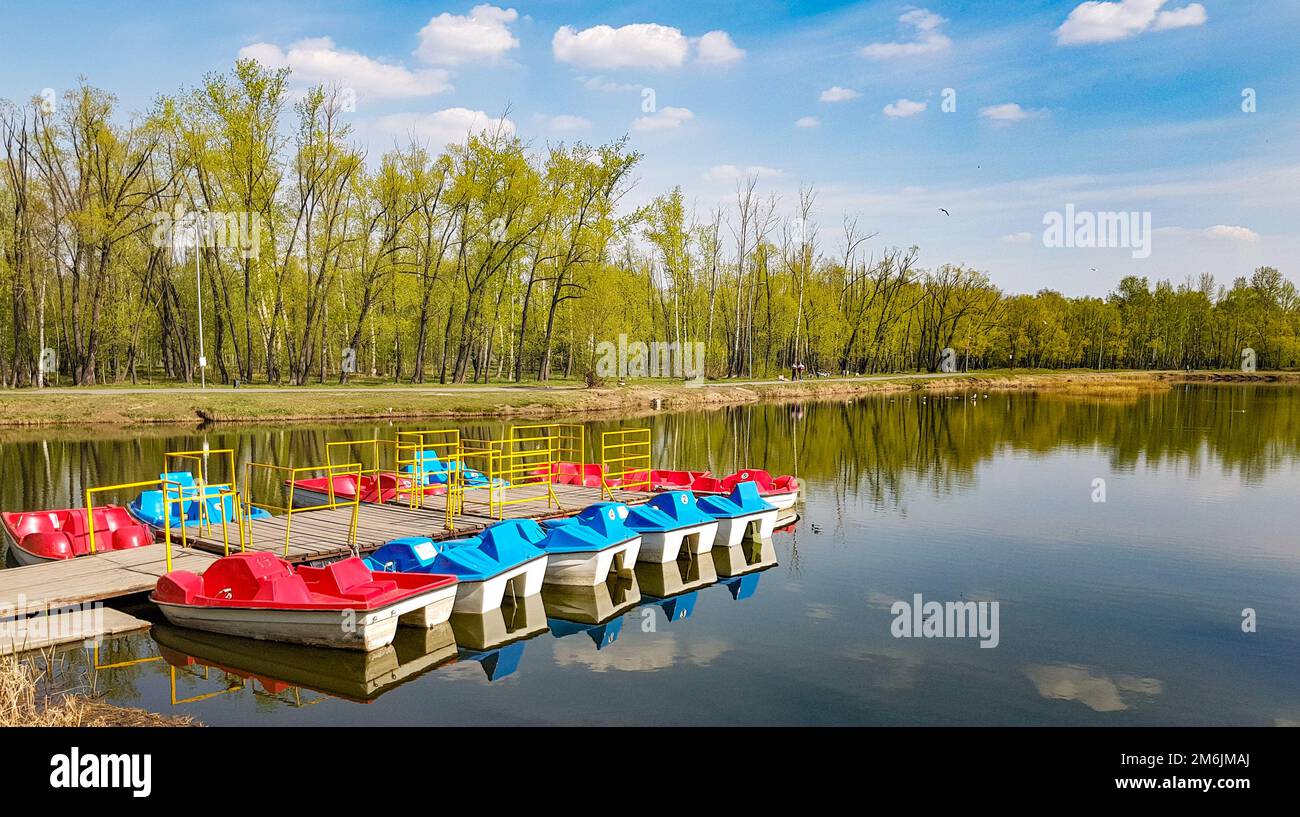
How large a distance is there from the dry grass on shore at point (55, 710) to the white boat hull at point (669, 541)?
1022 centimetres

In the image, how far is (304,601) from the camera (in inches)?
504

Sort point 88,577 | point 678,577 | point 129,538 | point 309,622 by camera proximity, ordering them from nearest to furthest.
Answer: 1. point 309,622
2. point 88,577
3. point 129,538
4. point 678,577

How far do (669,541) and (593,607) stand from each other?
3339mm

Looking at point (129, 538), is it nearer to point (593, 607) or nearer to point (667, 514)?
point (593, 607)

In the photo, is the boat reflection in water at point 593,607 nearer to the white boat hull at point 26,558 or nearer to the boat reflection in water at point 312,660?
the boat reflection in water at point 312,660

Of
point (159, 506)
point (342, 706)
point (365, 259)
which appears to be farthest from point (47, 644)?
point (365, 259)

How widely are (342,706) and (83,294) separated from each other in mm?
62206

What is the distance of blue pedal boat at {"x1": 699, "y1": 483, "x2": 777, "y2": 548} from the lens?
20.0m

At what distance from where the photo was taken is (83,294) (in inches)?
2346

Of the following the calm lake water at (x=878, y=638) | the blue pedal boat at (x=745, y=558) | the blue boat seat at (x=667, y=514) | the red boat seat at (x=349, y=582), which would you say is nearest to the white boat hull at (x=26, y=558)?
the calm lake water at (x=878, y=638)

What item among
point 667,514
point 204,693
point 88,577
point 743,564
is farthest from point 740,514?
point 88,577

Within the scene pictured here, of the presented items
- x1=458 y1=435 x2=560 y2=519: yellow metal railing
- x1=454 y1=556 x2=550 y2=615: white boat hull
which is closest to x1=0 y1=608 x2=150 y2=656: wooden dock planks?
x1=454 y1=556 x2=550 y2=615: white boat hull
